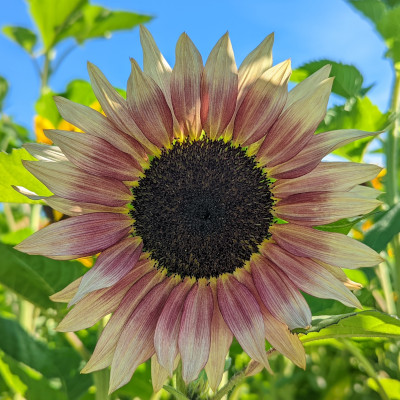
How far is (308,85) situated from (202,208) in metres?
0.20

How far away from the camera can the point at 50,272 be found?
0.77m

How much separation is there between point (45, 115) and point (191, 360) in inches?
29.1

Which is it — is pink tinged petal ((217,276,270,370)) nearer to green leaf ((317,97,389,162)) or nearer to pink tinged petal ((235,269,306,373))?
pink tinged petal ((235,269,306,373))

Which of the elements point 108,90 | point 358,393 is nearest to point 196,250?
point 108,90

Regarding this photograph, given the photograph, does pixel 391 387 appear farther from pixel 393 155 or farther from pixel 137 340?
pixel 137 340

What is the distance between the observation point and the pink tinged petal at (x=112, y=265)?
1.94 feet

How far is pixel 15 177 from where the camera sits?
694mm

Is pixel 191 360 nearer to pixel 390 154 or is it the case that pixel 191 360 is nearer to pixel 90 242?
pixel 90 242

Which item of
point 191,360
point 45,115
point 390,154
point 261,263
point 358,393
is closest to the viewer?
point 191,360

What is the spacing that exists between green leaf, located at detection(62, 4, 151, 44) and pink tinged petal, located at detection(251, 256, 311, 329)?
1.27m

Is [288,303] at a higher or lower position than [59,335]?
higher

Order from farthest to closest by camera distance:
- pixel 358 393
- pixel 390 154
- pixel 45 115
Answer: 1. pixel 358 393
2. pixel 45 115
3. pixel 390 154

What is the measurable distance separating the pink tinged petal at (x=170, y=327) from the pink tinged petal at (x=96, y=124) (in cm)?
20

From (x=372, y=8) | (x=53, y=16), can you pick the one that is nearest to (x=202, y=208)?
(x=372, y=8)
